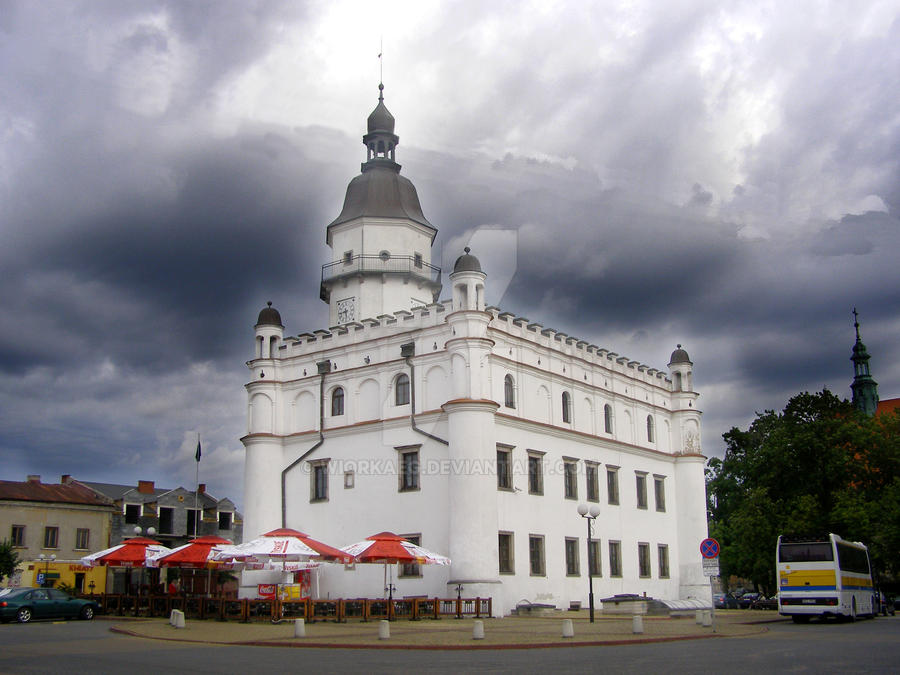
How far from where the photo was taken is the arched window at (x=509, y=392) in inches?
1560

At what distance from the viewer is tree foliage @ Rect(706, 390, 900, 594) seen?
159 feet

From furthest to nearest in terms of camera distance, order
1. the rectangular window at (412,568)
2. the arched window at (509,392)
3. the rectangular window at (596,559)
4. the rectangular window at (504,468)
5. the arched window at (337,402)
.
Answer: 1. the rectangular window at (596,559)
2. the arched window at (337,402)
3. the arched window at (509,392)
4. the rectangular window at (504,468)
5. the rectangular window at (412,568)

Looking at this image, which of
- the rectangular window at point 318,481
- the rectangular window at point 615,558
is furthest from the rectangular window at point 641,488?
the rectangular window at point 318,481

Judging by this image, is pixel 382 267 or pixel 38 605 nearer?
pixel 38 605

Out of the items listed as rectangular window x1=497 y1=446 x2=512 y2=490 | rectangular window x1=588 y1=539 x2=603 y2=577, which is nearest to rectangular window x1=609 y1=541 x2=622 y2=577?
rectangular window x1=588 y1=539 x2=603 y2=577

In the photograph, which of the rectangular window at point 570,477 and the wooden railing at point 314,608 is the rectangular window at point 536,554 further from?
the wooden railing at point 314,608

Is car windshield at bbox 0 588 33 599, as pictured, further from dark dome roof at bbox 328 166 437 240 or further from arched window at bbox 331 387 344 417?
dark dome roof at bbox 328 166 437 240

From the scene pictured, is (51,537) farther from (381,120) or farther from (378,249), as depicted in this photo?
(381,120)

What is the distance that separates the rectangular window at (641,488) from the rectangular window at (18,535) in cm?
3602

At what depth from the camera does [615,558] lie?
44531 mm

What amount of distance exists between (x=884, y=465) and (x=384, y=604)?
33.7 m

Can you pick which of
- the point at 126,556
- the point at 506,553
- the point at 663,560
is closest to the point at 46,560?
the point at 126,556

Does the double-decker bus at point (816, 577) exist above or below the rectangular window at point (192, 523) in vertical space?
below

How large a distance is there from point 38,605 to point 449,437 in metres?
16.0
